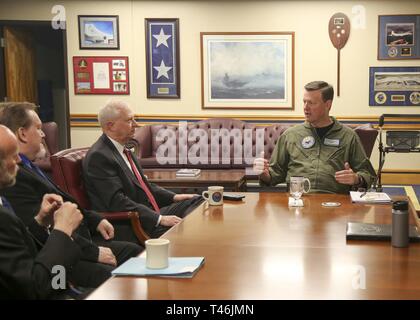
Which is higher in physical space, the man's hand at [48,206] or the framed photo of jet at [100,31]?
the framed photo of jet at [100,31]

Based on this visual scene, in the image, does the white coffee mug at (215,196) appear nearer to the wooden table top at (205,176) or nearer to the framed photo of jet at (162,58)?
the wooden table top at (205,176)

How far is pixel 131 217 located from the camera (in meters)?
3.06

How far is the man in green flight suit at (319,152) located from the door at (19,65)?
5.70 meters

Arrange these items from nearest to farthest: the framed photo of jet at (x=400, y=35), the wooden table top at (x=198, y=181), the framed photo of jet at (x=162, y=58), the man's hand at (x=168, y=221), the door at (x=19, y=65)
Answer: the man's hand at (x=168, y=221)
the wooden table top at (x=198, y=181)
the framed photo of jet at (x=400, y=35)
the framed photo of jet at (x=162, y=58)
the door at (x=19, y=65)

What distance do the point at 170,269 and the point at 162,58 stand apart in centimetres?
645

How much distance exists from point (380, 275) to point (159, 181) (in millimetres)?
3500

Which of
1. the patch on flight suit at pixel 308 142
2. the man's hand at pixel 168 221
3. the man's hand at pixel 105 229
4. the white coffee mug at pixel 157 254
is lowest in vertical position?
the man's hand at pixel 168 221

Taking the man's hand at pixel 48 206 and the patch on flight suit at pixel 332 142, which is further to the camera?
the patch on flight suit at pixel 332 142

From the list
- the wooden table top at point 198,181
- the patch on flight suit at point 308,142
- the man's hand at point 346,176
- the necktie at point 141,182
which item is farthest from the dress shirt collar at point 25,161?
the wooden table top at point 198,181

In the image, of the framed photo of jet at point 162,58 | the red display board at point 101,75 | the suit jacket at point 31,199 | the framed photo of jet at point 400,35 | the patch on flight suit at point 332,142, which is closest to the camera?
the suit jacket at point 31,199

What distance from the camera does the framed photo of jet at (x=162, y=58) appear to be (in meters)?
7.79

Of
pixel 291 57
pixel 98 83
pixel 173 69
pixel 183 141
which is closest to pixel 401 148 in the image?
pixel 291 57

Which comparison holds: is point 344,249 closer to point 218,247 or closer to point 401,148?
point 218,247

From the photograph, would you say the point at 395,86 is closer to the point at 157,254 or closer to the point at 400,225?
the point at 400,225
